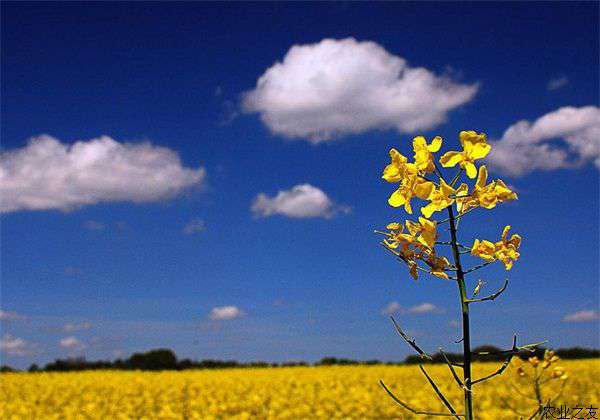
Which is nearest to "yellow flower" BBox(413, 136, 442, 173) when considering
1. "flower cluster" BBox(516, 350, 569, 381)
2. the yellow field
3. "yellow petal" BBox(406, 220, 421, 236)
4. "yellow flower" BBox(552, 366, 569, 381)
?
"yellow petal" BBox(406, 220, 421, 236)

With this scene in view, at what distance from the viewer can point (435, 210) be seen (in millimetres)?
1177

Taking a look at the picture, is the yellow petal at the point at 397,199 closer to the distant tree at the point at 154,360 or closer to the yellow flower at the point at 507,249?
the yellow flower at the point at 507,249

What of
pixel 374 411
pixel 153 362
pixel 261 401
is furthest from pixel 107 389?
pixel 153 362

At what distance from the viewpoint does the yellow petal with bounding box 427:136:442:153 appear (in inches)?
47.9

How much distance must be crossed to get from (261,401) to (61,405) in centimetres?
351

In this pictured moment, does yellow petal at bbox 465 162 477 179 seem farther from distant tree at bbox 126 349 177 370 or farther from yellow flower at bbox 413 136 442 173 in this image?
distant tree at bbox 126 349 177 370

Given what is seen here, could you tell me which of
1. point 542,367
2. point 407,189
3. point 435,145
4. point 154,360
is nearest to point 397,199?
point 407,189

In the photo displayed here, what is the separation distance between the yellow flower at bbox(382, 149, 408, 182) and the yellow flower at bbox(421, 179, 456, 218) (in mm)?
78

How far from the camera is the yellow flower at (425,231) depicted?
1.22m

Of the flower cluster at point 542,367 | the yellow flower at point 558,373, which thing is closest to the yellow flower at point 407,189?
the flower cluster at point 542,367

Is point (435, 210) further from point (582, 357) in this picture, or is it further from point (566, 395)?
point (582, 357)

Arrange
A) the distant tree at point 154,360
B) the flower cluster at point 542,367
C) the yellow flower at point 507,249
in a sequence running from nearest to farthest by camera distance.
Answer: the yellow flower at point 507,249 → the flower cluster at point 542,367 → the distant tree at point 154,360

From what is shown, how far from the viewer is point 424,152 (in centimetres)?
121

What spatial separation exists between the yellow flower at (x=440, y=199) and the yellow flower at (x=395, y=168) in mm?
78
